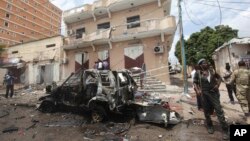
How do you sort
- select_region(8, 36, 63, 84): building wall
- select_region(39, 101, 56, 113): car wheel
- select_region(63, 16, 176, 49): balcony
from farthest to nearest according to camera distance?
select_region(8, 36, 63, 84): building wall < select_region(63, 16, 176, 49): balcony < select_region(39, 101, 56, 113): car wheel

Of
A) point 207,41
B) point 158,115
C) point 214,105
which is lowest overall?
point 158,115

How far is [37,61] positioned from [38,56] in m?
0.56

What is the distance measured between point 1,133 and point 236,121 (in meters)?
7.66

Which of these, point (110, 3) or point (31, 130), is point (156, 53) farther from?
point (31, 130)

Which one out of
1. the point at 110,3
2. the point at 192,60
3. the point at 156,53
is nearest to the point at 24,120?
the point at 156,53

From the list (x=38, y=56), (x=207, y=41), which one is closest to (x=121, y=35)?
(x=38, y=56)

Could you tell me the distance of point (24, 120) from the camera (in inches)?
316

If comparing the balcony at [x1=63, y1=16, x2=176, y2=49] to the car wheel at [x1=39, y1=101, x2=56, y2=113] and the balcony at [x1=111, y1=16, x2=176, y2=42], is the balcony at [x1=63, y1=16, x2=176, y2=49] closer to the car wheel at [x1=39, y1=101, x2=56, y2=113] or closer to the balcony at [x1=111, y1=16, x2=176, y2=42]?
A: the balcony at [x1=111, y1=16, x2=176, y2=42]

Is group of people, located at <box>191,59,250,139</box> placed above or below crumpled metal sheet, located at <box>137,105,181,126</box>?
above

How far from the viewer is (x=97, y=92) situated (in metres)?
7.19

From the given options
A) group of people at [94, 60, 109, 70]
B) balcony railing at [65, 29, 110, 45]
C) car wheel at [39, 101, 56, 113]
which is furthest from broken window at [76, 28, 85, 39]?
car wheel at [39, 101, 56, 113]

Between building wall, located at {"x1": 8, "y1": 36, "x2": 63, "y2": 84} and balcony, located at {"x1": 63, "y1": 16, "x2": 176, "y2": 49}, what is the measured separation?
63.3 inches

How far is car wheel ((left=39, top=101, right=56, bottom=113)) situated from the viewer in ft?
28.4

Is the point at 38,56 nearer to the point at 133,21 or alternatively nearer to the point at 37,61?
the point at 37,61
